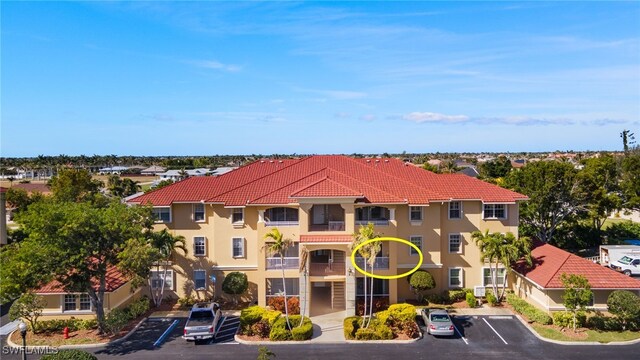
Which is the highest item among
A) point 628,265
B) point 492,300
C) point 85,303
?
point 628,265

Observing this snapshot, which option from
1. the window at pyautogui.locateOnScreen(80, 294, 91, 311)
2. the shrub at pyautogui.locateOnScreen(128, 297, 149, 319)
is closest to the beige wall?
the shrub at pyautogui.locateOnScreen(128, 297, 149, 319)

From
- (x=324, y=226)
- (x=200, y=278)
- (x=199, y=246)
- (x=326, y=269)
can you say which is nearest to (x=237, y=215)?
(x=199, y=246)

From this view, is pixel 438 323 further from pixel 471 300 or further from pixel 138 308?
pixel 138 308

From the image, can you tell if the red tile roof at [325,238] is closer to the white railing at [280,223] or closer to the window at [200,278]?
the white railing at [280,223]

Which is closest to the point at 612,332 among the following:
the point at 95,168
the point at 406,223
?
the point at 406,223

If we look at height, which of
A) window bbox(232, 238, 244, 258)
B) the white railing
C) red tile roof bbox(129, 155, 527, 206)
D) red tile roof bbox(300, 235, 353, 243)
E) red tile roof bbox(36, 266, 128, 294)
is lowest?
red tile roof bbox(36, 266, 128, 294)

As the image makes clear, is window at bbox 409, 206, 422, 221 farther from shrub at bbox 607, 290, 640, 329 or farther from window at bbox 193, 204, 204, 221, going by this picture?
window at bbox 193, 204, 204, 221

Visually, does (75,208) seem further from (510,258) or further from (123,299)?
(510,258)
